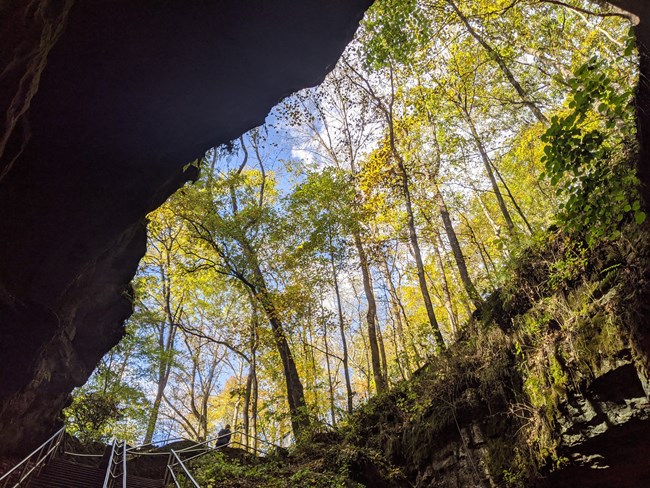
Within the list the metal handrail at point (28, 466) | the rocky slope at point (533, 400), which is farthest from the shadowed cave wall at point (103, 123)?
the rocky slope at point (533, 400)

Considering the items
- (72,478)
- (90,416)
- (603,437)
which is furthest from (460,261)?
(90,416)

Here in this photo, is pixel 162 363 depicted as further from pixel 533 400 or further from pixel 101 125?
pixel 533 400

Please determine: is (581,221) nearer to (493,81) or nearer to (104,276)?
(104,276)

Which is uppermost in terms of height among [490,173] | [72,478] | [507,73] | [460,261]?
[507,73]

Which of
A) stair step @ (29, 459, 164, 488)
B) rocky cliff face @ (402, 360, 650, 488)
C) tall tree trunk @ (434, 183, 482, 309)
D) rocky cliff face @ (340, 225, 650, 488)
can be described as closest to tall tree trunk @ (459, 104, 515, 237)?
tall tree trunk @ (434, 183, 482, 309)

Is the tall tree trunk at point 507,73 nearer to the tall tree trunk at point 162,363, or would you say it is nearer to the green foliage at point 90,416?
the tall tree trunk at point 162,363

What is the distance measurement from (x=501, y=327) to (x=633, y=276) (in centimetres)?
253

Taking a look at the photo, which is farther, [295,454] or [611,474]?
[295,454]

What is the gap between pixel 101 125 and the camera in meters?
6.32

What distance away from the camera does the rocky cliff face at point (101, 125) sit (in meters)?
5.60

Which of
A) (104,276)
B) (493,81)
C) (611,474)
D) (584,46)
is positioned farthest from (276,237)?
(584,46)

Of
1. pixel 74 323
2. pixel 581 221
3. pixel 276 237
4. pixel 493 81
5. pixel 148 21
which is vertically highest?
pixel 493 81

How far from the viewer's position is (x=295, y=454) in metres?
9.16

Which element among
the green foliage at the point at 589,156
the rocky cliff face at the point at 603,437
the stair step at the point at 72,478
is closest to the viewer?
the green foliage at the point at 589,156
